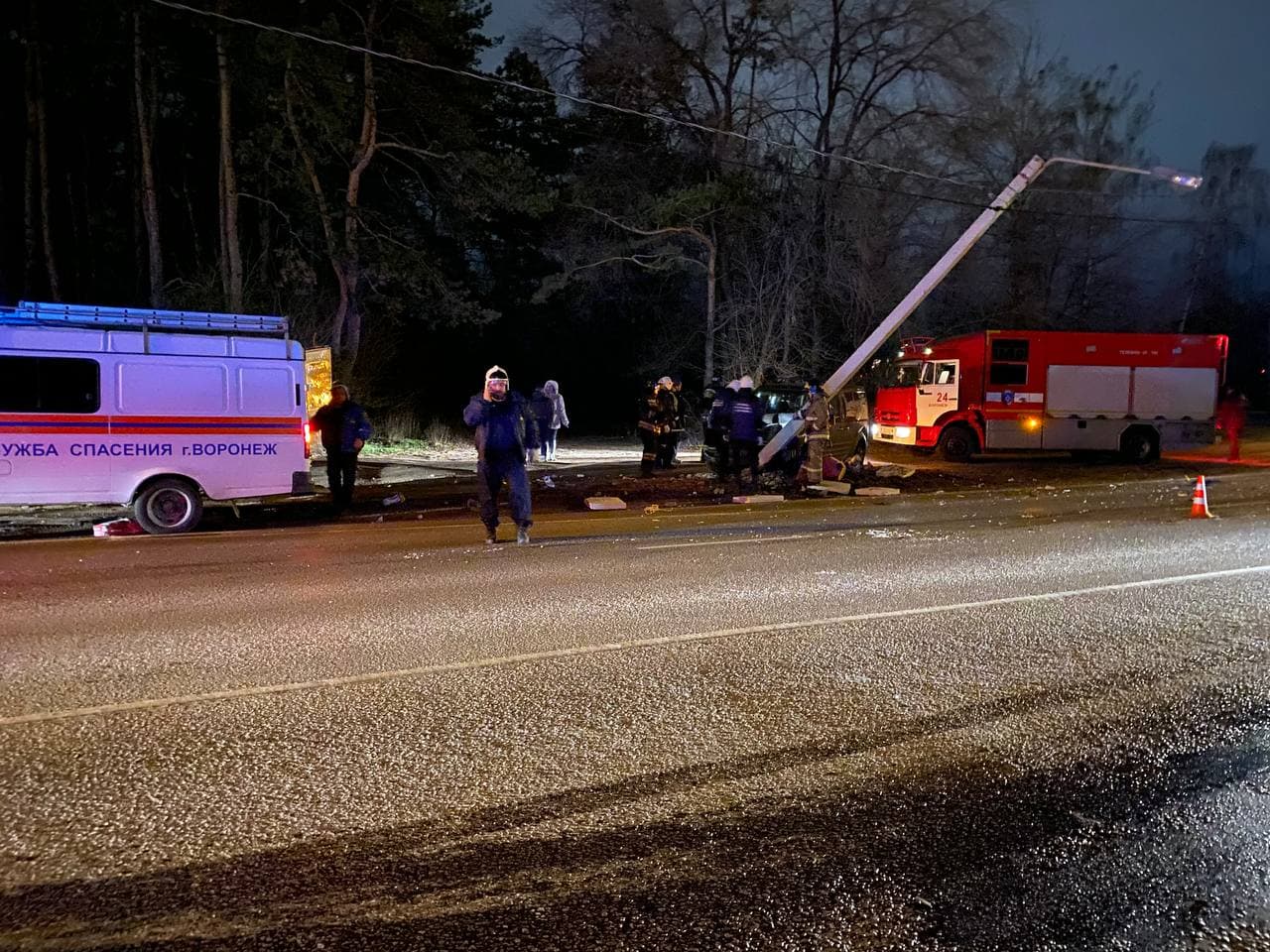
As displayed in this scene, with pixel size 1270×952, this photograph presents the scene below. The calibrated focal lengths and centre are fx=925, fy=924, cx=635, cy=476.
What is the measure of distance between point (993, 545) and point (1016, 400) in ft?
42.7

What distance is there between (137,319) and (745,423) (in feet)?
27.9

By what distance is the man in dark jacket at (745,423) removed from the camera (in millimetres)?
14492

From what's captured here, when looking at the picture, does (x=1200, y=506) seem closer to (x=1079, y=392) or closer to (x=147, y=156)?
(x=1079, y=392)

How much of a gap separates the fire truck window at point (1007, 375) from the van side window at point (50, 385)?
723 inches

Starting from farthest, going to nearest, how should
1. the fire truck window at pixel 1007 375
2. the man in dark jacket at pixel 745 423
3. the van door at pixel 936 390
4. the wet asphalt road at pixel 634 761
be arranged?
the van door at pixel 936 390 → the fire truck window at pixel 1007 375 → the man in dark jacket at pixel 745 423 → the wet asphalt road at pixel 634 761

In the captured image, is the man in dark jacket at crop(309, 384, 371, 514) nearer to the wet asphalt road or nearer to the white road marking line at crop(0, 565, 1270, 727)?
the wet asphalt road

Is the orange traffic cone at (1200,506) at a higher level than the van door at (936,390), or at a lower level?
lower

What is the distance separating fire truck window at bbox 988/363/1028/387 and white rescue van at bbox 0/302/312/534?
52.6 ft

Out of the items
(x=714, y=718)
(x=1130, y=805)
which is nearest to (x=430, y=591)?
(x=714, y=718)

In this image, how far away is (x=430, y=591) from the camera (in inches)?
301

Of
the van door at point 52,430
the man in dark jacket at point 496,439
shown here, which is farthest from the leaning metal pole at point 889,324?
the van door at point 52,430

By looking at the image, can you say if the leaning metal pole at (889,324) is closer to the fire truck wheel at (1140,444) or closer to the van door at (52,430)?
the fire truck wheel at (1140,444)

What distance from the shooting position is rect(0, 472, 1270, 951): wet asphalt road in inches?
120

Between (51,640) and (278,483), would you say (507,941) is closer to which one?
(51,640)
